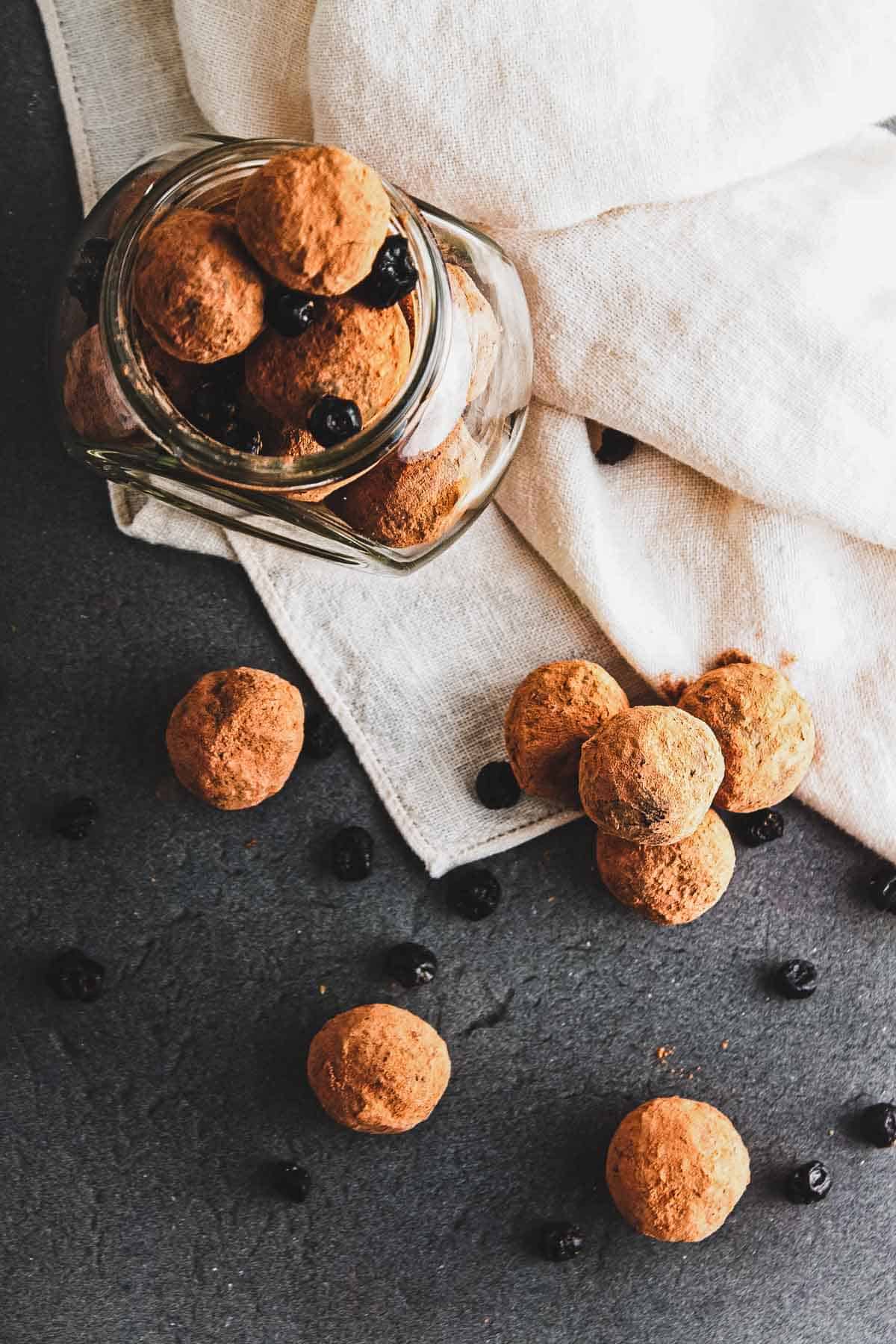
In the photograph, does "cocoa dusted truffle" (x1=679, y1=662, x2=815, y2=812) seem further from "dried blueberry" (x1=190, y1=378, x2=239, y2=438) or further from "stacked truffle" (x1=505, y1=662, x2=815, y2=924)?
"dried blueberry" (x1=190, y1=378, x2=239, y2=438)

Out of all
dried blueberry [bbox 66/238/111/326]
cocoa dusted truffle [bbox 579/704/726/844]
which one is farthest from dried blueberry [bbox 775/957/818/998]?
dried blueberry [bbox 66/238/111/326]

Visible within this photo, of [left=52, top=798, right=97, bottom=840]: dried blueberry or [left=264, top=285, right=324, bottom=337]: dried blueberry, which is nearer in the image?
[left=264, top=285, right=324, bottom=337]: dried blueberry

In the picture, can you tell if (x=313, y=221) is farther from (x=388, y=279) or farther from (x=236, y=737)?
(x=236, y=737)

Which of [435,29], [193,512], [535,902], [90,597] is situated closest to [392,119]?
[435,29]

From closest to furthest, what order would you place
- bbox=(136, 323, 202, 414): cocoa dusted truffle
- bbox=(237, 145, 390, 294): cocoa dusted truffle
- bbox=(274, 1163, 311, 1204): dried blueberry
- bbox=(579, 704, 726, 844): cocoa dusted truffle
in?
bbox=(237, 145, 390, 294): cocoa dusted truffle
bbox=(136, 323, 202, 414): cocoa dusted truffle
bbox=(579, 704, 726, 844): cocoa dusted truffle
bbox=(274, 1163, 311, 1204): dried blueberry

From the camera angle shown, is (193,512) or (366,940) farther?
(366,940)

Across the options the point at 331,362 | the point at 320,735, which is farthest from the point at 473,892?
the point at 331,362

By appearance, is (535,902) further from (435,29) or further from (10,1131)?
(435,29)
